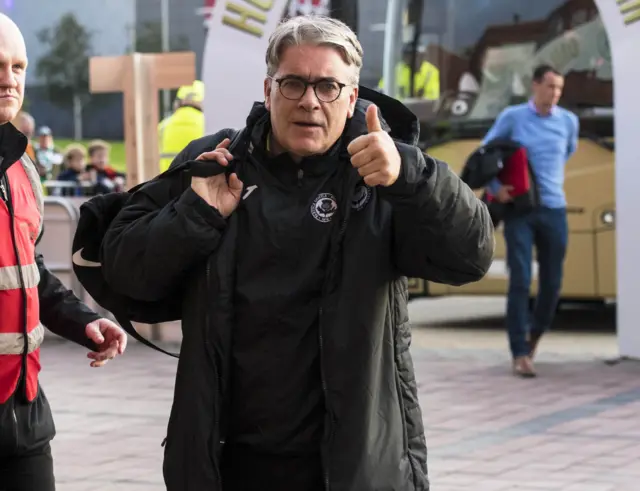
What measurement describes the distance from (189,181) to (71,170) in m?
14.5

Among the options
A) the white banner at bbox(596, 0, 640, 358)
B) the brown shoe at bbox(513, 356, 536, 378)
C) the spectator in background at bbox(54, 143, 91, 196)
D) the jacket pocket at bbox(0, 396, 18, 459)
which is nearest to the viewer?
the jacket pocket at bbox(0, 396, 18, 459)

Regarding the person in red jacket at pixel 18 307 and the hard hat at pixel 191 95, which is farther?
the hard hat at pixel 191 95

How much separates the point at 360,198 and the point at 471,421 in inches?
180

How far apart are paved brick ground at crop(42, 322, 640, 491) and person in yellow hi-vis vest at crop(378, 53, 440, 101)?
295 cm

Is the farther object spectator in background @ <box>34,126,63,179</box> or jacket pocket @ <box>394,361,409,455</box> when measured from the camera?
spectator in background @ <box>34,126,63,179</box>

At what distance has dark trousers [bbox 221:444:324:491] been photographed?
2957 mm

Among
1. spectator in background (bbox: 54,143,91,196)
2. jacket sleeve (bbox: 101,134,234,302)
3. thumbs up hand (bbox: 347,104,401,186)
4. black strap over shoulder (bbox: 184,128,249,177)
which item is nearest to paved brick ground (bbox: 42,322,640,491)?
jacket sleeve (bbox: 101,134,234,302)

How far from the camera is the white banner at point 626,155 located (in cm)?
895

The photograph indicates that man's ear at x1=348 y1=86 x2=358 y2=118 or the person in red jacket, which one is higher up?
man's ear at x1=348 y1=86 x2=358 y2=118

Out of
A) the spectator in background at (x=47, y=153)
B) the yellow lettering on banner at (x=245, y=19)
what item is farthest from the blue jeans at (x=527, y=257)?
the spectator in background at (x=47, y=153)

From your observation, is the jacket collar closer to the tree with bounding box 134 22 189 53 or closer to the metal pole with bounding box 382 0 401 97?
the metal pole with bounding box 382 0 401 97

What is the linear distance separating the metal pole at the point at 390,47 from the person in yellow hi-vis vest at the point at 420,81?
135 mm

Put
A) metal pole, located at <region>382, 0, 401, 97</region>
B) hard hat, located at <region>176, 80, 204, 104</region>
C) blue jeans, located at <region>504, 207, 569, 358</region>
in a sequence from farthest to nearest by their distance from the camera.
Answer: metal pole, located at <region>382, 0, 401, 97</region>
hard hat, located at <region>176, 80, 204, 104</region>
blue jeans, located at <region>504, 207, 569, 358</region>

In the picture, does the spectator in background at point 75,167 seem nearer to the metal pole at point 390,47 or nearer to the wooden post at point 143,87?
the metal pole at point 390,47
